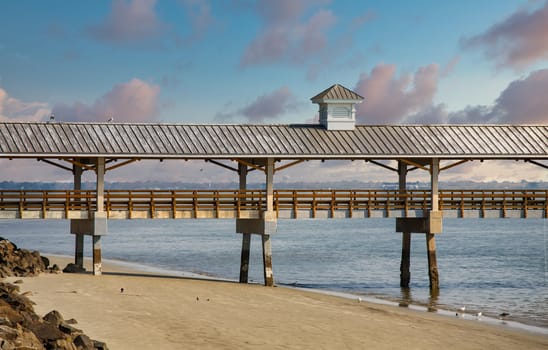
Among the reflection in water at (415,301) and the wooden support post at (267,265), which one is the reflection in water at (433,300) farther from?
the wooden support post at (267,265)

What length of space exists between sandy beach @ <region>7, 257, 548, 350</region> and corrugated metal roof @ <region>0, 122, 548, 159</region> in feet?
17.7

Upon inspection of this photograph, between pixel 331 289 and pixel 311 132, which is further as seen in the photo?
pixel 331 289

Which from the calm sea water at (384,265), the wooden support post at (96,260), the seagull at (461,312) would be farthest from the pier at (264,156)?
the seagull at (461,312)

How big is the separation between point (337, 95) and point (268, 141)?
521 cm

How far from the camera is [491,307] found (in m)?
33.9

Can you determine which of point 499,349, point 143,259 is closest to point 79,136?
point 499,349

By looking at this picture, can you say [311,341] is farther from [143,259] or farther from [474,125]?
[143,259]

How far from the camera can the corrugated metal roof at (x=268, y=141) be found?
33938mm

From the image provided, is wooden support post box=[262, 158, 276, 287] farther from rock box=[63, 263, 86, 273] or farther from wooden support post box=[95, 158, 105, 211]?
rock box=[63, 263, 86, 273]

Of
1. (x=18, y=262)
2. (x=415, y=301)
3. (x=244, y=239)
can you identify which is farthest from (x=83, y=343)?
(x=244, y=239)

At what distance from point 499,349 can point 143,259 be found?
128ft

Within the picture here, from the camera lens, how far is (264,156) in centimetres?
3494

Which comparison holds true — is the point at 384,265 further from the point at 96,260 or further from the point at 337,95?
the point at 96,260

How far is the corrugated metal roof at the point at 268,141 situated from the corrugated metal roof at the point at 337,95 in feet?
5.98
